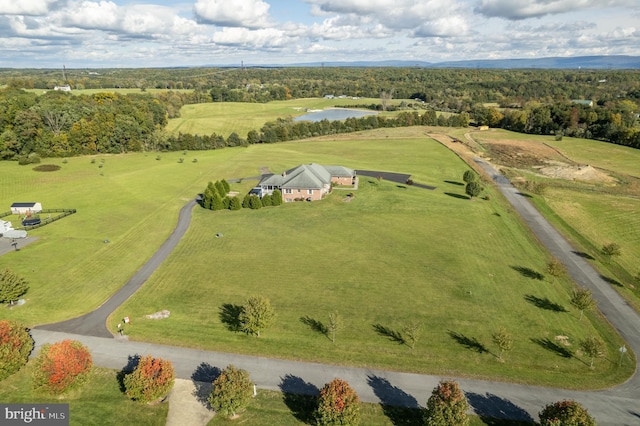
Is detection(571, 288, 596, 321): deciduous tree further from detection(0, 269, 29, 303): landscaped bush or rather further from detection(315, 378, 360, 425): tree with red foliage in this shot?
detection(0, 269, 29, 303): landscaped bush

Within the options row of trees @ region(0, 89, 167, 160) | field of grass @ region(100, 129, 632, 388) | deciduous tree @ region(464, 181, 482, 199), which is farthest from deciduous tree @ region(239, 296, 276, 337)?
row of trees @ region(0, 89, 167, 160)

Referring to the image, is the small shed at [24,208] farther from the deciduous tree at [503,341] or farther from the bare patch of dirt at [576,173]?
Answer: the bare patch of dirt at [576,173]

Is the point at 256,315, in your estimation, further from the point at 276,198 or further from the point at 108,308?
the point at 276,198

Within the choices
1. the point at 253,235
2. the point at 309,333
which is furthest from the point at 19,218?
the point at 309,333

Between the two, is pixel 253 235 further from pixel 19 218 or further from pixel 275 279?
pixel 19 218

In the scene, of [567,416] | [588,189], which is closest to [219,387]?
[567,416]

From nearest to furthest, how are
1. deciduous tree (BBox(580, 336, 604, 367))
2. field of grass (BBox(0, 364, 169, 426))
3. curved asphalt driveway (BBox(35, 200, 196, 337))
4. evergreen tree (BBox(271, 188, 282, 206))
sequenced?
field of grass (BBox(0, 364, 169, 426)) → deciduous tree (BBox(580, 336, 604, 367)) → curved asphalt driveway (BBox(35, 200, 196, 337)) → evergreen tree (BBox(271, 188, 282, 206))

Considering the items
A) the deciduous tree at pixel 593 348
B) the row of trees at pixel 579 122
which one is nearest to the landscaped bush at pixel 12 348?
the deciduous tree at pixel 593 348
